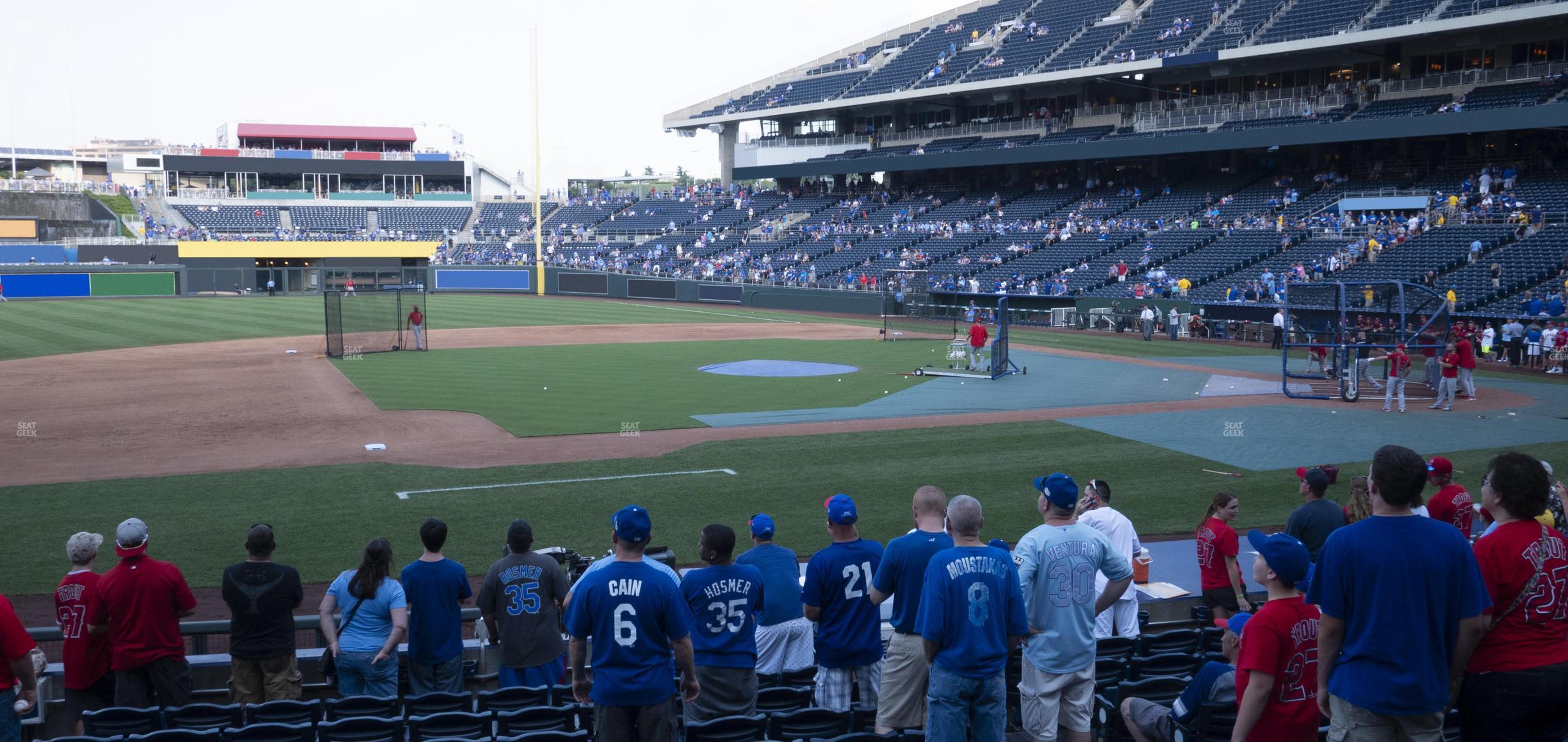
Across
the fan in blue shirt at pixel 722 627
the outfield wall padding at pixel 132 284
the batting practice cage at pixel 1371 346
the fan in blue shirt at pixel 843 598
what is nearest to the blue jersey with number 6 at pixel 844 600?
the fan in blue shirt at pixel 843 598

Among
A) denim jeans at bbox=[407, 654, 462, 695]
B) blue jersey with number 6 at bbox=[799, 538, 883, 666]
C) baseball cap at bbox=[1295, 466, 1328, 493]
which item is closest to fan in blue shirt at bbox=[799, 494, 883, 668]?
blue jersey with number 6 at bbox=[799, 538, 883, 666]

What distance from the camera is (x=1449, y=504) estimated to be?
940 centimetres

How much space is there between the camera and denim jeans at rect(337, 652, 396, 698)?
25.6 ft

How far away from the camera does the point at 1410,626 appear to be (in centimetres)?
477

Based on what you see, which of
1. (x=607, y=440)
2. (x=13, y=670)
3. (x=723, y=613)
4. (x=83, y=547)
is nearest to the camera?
(x=13, y=670)

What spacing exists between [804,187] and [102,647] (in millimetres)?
74976

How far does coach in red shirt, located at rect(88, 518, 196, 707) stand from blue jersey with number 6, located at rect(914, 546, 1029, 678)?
513cm

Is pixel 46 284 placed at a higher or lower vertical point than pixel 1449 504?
higher

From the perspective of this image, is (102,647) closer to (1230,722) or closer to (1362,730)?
(1230,722)

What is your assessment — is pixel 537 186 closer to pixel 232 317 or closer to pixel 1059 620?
pixel 232 317

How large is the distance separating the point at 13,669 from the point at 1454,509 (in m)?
10.5

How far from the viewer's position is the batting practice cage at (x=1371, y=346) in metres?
25.8

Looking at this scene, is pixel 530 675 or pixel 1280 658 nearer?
pixel 1280 658

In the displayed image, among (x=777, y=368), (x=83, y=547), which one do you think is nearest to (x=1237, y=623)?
(x=83, y=547)
